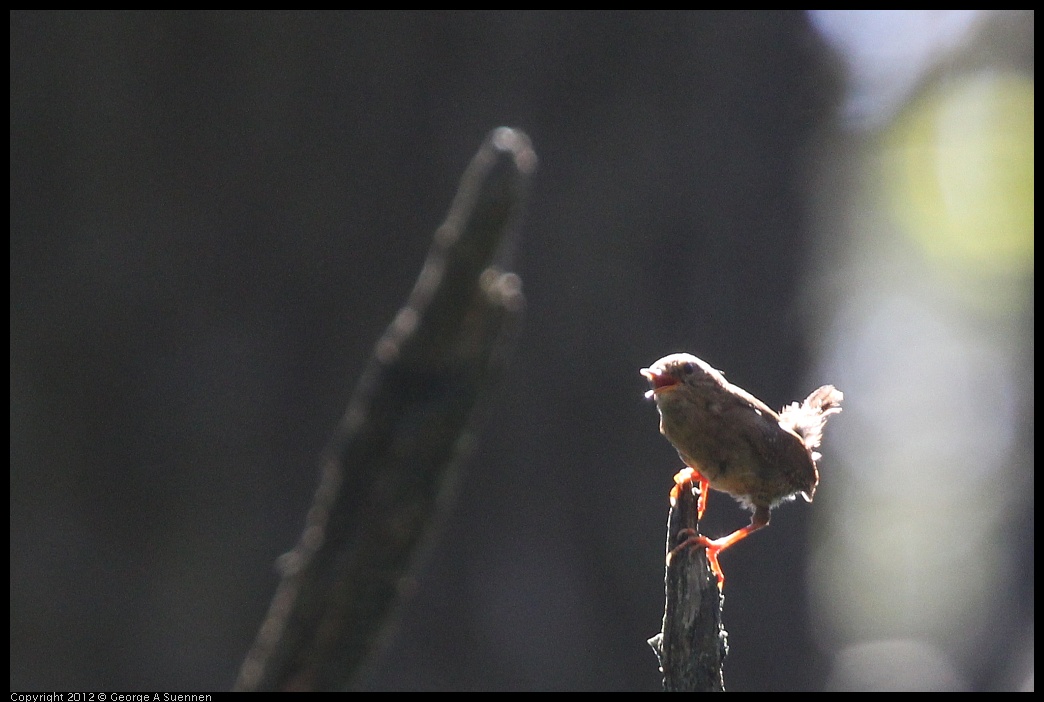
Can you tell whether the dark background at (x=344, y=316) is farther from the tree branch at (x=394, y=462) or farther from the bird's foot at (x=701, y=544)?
the tree branch at (x=394, y=462)

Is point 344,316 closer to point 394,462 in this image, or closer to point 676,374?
point 676,374

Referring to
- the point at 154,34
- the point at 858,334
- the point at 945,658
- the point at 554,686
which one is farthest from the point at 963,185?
the point at 154,34

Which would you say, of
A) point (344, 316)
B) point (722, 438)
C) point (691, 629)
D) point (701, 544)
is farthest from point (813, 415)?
point (344, 316)

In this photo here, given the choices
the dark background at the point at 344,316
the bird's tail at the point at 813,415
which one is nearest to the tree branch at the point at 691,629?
the bird's tail at the point at 813,415

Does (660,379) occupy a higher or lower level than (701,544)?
higher

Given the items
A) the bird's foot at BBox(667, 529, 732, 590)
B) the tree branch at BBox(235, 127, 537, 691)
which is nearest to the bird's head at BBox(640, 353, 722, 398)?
the bird's foot at BBox(667, 529, 732, 590)
